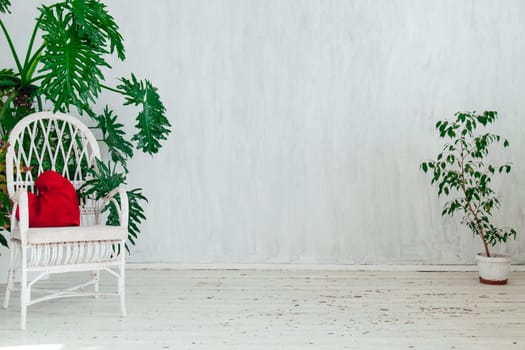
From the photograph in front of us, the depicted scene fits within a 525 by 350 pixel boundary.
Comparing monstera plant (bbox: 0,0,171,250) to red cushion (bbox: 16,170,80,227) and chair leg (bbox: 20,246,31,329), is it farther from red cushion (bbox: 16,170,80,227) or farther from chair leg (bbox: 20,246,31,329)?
chair leg (bbox: 20,246,31,329)

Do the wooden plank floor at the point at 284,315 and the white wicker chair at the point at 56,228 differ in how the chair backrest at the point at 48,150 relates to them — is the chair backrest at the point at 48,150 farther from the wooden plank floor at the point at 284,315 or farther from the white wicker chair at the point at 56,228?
the wooden plank floor at the point at 284,315

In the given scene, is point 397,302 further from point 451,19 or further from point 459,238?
point 451,19

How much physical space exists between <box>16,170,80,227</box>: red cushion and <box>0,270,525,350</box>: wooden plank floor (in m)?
0.42

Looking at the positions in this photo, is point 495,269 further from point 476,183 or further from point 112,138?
point 112,138

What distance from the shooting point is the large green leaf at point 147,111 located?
Result: 10.3ft

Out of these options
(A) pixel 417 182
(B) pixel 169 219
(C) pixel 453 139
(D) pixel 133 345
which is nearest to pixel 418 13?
(C) pixel 453 139

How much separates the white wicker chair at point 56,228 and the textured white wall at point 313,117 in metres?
0.72

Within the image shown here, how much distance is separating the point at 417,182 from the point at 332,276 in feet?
2.80

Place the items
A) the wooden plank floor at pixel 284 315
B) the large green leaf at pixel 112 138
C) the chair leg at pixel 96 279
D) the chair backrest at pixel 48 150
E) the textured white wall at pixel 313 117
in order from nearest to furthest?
the wooden plank floor at pixel 284 315 → the chair backrest at pixel 48 150 → the chair leg at pixel 96 279 → the large green leaf at pixel 112 138 → the textured white wall at pixel 313 117

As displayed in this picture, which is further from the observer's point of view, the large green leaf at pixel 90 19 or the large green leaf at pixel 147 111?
the large green leaf at pixel 147 111

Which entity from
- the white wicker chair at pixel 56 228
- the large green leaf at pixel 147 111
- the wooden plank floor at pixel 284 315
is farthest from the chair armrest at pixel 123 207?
the large green leaf at pixel 147 111

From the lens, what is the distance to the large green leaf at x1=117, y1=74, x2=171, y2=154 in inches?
124

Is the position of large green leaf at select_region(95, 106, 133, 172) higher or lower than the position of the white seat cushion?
higher

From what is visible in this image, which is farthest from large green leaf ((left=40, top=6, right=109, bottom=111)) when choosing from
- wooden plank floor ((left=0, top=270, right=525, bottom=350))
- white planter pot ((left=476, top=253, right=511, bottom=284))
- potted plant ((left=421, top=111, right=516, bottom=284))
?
white planter pot ((left=476, top=253, right=511, bottom=284))
